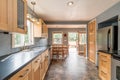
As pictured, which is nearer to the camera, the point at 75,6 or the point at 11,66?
the point at 11,66

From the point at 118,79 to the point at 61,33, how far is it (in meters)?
10.8

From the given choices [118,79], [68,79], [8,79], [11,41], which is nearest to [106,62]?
[118,79]

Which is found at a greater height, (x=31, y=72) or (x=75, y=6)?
(x=75, y=6)

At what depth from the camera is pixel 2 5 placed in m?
1.57

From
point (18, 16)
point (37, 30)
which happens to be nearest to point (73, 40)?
point (37, 30)

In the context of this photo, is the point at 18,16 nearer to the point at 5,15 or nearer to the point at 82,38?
the point at 5,15

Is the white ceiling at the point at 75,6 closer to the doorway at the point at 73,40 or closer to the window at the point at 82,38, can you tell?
the window at the point at 82,38

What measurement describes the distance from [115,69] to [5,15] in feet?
8.19

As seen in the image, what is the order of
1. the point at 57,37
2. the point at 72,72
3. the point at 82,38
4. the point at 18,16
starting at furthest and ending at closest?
the point at 82,38 → the point at 57,37 → the point at 72,72 → the point at 18,16

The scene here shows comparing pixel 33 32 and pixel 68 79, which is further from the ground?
pixel 33 32

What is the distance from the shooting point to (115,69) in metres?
3.09

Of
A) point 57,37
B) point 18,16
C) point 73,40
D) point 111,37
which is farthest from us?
point 73,40

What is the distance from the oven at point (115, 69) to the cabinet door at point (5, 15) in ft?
7.29

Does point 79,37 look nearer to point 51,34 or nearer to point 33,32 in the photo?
point 51,34
